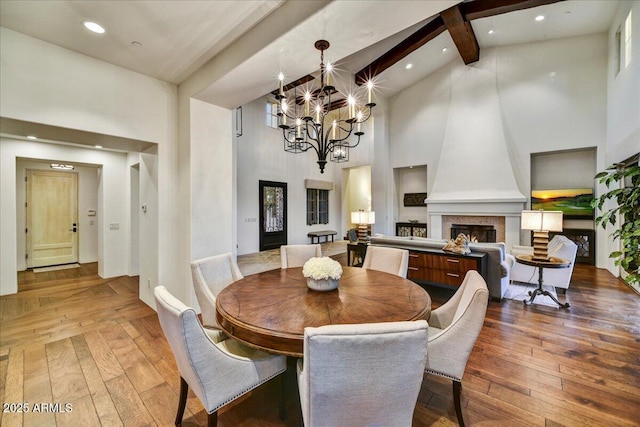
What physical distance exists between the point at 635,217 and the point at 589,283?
3177 millimetres

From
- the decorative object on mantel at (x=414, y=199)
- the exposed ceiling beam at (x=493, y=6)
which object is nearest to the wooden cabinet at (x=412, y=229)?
the decorative object on mantel at (x=414, y=199)

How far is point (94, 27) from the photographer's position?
7.82ft

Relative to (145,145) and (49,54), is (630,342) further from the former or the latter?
(49,54)

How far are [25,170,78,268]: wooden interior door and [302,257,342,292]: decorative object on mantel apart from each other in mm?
6720

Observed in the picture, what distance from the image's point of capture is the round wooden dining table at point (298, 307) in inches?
52.4

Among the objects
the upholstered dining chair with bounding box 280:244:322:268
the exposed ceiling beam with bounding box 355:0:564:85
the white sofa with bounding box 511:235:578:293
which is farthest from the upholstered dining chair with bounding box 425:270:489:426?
the exposed ceiling beam with bounding box 355:0:564:85

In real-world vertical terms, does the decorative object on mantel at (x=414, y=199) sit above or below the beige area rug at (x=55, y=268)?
above

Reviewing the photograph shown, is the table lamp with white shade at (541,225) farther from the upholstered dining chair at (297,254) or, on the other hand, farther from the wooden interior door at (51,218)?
the wooden interior door at (51,218)

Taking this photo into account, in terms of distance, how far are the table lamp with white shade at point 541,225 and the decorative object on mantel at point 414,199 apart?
4.53 m

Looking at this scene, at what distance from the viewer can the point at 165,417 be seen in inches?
67.9

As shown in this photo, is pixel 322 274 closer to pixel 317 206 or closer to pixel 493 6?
pixel 493 6

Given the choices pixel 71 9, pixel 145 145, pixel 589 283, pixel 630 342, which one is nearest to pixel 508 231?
pixel 589 283

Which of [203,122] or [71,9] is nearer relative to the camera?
[71,9]

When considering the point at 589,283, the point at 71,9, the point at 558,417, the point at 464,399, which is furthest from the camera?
the point at 589,283
